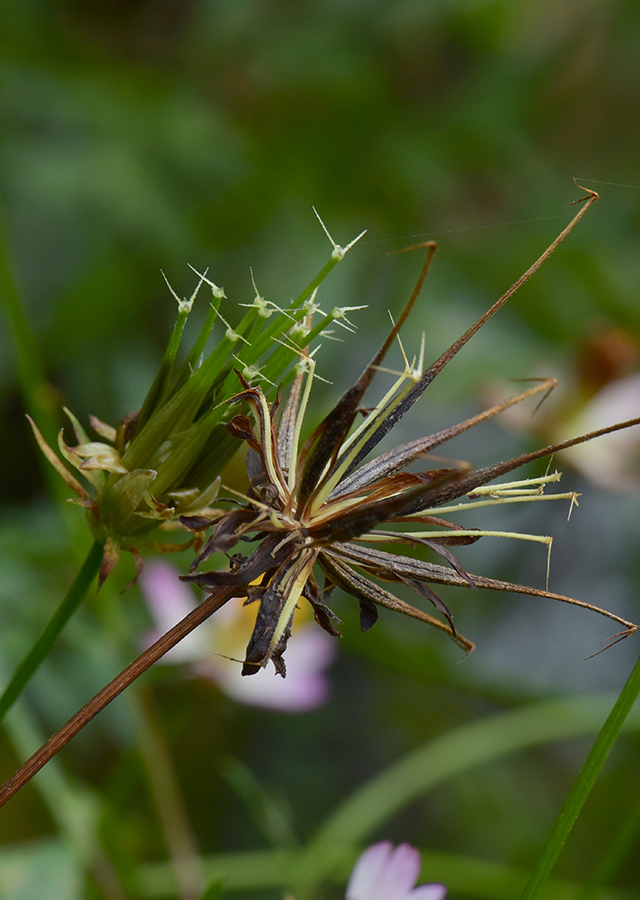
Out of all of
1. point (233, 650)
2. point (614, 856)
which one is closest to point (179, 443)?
point (614, 856)

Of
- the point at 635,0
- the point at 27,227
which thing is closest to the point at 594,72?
the point at 635,0

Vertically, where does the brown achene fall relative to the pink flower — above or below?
above

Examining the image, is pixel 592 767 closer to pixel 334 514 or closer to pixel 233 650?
pixel 334 514

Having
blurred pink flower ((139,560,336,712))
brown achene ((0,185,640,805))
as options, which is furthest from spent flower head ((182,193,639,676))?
blurred pink flower ((139,560,336,712))

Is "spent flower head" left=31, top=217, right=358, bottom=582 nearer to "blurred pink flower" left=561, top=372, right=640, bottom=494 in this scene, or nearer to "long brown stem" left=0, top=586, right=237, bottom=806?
"long brown stem" left=0, top=586, right=237, bottom=806

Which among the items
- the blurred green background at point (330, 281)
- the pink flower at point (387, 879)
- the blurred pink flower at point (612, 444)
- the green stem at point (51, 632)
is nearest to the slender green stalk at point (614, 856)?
the pink flower at point (387, 879)

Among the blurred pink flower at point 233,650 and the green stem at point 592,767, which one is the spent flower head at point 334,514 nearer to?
the green stem at point 592,767
